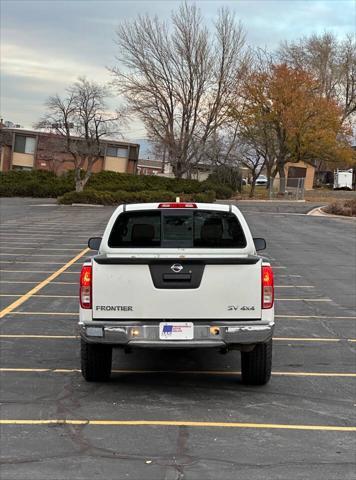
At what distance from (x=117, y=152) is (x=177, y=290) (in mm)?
64668

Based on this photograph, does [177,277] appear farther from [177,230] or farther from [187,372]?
[187,372]

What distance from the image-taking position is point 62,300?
10.5 metres

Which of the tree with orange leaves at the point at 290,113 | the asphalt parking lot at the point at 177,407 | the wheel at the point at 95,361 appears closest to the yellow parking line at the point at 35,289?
the asphalt parking lot at the point at 177,407

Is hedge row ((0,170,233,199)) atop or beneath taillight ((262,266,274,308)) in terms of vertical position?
atop

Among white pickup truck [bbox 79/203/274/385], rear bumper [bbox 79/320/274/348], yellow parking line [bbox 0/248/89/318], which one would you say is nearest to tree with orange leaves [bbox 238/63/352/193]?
yellow parking line [bbox 0/248/89/318]

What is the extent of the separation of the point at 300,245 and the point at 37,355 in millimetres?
15263

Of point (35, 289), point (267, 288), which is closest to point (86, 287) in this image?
point (267, 288)

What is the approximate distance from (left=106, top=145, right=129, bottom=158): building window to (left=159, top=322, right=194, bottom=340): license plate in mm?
64024

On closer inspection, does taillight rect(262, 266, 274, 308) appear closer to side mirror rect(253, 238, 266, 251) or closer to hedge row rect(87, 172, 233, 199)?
side mirror rect(253, 238, 266, 251)

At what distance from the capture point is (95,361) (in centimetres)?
583

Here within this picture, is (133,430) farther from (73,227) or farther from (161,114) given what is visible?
(161,114)

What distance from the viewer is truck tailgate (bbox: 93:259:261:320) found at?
5.30 metres

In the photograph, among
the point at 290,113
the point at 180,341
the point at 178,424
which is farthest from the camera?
the point at 290,113

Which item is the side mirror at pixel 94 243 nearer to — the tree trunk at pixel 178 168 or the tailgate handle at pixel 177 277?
the tailgate handle at pixel 177 277
